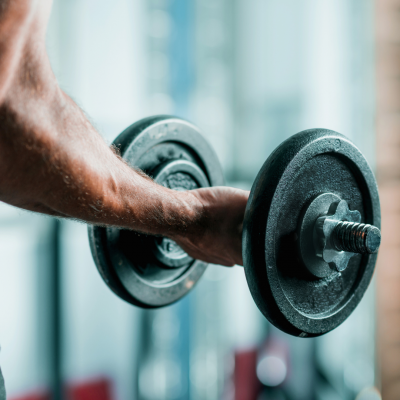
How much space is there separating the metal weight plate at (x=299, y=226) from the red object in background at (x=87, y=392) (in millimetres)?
1649

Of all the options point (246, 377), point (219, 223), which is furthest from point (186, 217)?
point (246, 377)

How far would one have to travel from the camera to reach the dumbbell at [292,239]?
1.62 feet

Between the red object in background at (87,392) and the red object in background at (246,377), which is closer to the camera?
the red object in background at (87,392)

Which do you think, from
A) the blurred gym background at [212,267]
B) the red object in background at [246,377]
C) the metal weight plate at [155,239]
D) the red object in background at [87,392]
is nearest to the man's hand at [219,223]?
the metal weight plate at [155,239]

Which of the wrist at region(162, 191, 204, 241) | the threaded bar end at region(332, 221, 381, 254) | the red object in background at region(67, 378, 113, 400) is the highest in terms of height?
the wrist at region(162, 191, 204, 241)

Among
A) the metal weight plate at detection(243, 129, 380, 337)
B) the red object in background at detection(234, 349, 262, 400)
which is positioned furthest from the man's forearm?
the red object in background at detection(234, 349, 262, 400)

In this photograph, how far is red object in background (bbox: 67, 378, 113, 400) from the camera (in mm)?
1893

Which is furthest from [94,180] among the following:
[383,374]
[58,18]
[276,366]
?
[276,366]

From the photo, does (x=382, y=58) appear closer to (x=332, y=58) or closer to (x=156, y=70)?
(x=332, y=58)

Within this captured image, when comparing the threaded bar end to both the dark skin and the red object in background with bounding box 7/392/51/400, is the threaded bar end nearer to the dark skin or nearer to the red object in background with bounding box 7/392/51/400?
the dark skin

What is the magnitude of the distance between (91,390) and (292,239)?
1.83 meters

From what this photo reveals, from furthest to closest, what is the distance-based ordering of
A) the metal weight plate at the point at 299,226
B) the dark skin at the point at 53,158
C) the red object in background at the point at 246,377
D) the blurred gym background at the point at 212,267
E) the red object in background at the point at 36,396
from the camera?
the red object in background at the point at 246,377 < the red object in background at the point at 36,396 < the blurred gym background at the point at 212,267 < the metal weight plate at the point at 299,226 < the dark skin at the point at 53,158

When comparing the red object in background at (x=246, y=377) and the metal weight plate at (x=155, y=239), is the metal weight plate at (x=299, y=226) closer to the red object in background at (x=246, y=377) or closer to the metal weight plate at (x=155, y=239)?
the metal weight plate at (x=155, y=239)

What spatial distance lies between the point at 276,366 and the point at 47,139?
7.71 ft
